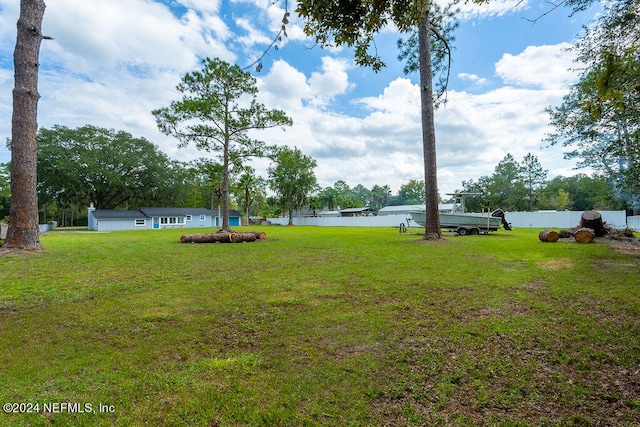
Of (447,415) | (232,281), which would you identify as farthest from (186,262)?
(447,415)

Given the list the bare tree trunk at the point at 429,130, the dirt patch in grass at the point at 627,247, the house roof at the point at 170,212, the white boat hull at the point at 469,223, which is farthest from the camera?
the house roof at the point at 170,212

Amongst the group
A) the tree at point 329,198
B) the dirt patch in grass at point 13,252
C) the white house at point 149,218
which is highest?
the tree at point 329,198

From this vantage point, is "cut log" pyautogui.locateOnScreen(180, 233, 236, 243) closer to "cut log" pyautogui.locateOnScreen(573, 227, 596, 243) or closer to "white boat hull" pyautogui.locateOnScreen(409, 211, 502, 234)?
"white boat hull" pyautogui.locateOnScreen(409, 211, 502, 234)

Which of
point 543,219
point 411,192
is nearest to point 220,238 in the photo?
point 543,219

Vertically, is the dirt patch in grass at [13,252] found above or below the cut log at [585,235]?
above

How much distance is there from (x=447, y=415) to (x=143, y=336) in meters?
2.75

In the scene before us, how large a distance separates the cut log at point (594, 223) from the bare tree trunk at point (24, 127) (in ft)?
57.5

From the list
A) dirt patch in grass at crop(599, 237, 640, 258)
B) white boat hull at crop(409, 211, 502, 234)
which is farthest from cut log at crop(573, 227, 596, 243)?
white boat hull at crop(409, 211, 502, 234)

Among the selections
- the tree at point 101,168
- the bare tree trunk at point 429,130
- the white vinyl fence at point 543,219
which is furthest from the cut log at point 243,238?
the tree at point 101,168

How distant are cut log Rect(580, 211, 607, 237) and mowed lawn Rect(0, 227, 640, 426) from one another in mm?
7129

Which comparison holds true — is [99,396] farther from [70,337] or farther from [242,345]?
[70,337]

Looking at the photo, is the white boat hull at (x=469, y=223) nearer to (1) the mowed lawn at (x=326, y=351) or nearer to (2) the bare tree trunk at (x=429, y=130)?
(2) the bare tree trunk at (x=429, y=130)

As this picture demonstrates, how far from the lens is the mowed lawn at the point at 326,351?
196 cm

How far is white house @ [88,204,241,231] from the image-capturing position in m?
34.9
